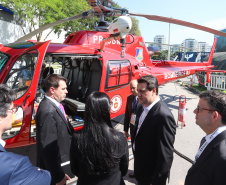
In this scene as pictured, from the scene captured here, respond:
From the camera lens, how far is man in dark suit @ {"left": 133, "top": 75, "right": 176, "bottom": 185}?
5.90ft

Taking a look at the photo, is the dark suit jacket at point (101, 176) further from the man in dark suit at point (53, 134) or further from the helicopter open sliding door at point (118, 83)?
the helicopter open sliding door at point (118, 83)

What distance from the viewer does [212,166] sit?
123 cm

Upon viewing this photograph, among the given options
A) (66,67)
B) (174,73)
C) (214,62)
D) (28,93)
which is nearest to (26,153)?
(28,93)

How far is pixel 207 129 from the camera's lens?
1.48 meters

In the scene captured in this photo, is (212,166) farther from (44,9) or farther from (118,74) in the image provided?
(44,9)

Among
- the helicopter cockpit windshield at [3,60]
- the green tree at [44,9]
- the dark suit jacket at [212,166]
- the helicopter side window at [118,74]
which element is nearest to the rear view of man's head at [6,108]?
the dark suit jacket at [212,166]

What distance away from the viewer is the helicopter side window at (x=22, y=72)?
9.34 ft

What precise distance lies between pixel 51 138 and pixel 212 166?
5.11 ft

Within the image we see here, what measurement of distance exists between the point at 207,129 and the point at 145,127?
2.09 ft

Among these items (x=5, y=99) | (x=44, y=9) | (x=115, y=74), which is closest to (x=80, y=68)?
(x=115, y=74)

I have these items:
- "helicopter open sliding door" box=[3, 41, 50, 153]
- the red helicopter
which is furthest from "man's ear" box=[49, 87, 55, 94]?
"helicopter open sliding door" box=[3, 41, 50, 153]

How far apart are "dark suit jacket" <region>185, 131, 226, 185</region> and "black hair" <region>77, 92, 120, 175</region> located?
1.98ft

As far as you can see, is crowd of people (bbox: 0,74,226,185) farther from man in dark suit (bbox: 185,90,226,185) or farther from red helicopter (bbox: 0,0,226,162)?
red helicopter (bbox: 0,0,226,162)

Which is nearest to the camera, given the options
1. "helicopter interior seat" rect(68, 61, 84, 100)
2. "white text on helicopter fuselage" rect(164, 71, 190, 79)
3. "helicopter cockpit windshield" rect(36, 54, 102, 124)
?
"helicopter cockpit windshield" rect(36, 54, 102, 124)
